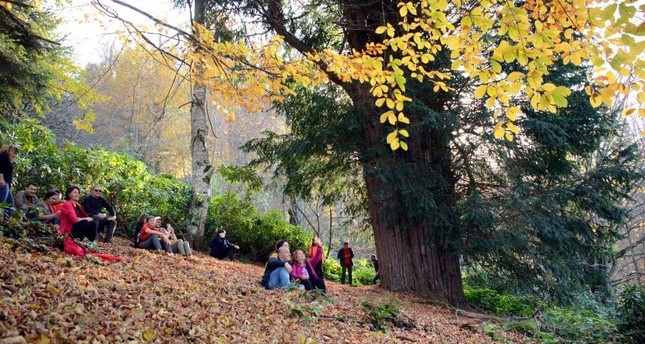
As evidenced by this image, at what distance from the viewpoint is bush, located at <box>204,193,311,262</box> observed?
11711mm

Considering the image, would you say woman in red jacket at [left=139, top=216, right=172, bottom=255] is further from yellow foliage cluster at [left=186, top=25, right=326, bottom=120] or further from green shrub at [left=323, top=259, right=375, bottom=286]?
green shrub at [left=323, top=259, right=375, bottom=286]

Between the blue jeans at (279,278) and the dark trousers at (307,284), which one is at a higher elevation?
the blue jeans at (279,278)

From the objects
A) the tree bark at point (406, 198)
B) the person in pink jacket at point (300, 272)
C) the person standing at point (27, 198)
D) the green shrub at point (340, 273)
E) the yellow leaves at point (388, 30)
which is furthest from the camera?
the green shrub at point (340, 273)

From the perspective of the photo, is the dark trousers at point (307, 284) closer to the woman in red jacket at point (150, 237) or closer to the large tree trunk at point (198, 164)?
the woman in red jacket at point (150, 237)

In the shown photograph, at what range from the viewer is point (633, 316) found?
5.91 metres

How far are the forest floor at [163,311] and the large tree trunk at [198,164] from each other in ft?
12.3

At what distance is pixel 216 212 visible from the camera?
11812 mm

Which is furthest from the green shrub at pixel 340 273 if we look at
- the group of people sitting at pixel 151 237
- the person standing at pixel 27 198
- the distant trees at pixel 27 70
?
the person standing at pixel 27 198

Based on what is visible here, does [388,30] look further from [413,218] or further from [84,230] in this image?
[84,230]

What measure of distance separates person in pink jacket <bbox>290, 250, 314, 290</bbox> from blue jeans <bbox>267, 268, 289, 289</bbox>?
0.25 meters

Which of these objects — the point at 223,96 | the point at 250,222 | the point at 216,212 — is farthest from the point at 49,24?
the point at 223,96

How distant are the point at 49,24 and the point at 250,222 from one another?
7.71 m

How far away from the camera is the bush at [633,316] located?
229 inches

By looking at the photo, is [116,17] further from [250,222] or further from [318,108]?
[250,222]
